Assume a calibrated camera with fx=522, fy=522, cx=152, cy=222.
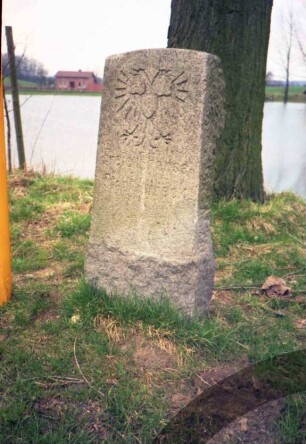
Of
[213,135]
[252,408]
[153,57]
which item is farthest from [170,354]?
[153,57]

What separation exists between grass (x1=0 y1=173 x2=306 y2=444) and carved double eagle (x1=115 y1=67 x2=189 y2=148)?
102 centimetres

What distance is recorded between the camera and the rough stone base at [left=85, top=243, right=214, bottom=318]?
312 centimetres

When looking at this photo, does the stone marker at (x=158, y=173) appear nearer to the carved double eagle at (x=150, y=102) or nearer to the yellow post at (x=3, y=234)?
the carved double eagle at (x=150, y=102)

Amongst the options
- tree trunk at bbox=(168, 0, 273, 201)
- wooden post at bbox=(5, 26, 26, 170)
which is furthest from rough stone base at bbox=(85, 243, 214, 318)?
wooden post at bbox=(5, 26, 26, 170)

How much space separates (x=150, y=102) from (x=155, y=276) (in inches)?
41.0

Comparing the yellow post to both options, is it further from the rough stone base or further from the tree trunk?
the tree trunk

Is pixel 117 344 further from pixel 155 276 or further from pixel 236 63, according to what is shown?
pixel 236 63

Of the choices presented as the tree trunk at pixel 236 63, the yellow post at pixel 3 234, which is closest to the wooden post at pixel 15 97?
the tree trunk at pixel 236 63

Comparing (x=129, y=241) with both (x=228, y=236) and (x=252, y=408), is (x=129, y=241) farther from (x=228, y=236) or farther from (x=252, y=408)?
(x=228, y=236)

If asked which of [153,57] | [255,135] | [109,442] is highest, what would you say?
[153,57]

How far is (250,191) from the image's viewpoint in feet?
18.5

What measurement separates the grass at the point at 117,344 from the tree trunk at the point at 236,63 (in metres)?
1.09

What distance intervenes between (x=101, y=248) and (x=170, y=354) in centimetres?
84

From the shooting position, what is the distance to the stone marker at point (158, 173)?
293 centimetres
